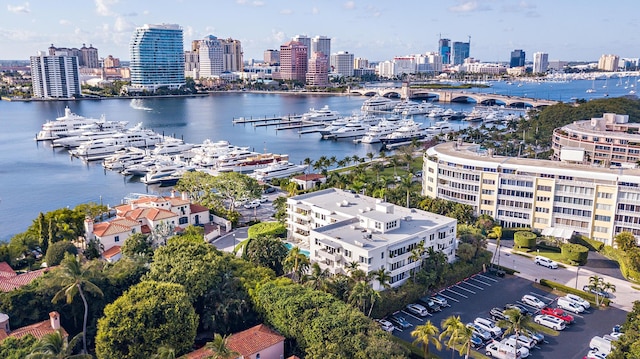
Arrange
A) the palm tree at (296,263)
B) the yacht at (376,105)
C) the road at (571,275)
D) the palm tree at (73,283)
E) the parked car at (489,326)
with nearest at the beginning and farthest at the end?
the palm tree at (73,283)
the parked car at (489,326)
the palm tree at (296,263)
the road at (571,275)
the yacht at (376,105)

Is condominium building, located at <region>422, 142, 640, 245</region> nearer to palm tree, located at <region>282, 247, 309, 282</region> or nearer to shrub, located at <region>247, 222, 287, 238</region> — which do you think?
shrub, located at <region>247, 222, 287, 238</region>

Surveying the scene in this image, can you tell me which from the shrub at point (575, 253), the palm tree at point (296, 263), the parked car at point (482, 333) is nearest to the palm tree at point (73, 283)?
the palm tree at point (296, 263)

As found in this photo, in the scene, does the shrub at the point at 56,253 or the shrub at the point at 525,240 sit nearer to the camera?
the shrub at the point at 56,253

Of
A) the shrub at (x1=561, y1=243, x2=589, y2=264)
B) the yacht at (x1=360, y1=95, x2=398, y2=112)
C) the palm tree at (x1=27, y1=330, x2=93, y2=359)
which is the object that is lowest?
the shrub at (x1=561, y1=243, x2=589, y2=264)

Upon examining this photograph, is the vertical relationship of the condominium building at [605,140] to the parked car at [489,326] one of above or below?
above

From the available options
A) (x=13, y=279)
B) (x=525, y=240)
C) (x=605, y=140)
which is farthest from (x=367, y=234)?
(x=605, y=140)

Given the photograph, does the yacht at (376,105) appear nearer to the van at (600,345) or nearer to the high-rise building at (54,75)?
the high-rise building at (54,75)

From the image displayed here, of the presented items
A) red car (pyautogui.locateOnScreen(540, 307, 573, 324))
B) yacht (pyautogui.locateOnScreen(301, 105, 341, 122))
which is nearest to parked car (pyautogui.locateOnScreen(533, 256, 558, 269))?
red car (pyautogui.locateOnScreen(540, 307, 573, 324))

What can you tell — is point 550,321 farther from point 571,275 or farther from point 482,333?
point 571,275
